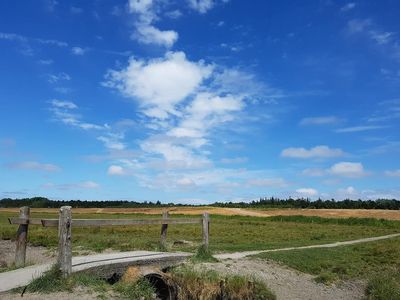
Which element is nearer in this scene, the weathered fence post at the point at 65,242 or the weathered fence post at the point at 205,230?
the weathered fence post at the point at 65,242

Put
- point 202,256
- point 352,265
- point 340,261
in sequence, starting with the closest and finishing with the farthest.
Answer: point 202,256 < point 352,265 < point 340,261

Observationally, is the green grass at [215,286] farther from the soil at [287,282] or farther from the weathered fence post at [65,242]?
the weathered fence post at [65,242]

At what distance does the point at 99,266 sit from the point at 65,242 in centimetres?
127

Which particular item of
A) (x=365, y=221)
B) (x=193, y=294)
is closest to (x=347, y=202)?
(x=365, y=221)

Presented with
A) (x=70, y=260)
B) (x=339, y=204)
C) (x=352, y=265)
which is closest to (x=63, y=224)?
(x=70, y=260)

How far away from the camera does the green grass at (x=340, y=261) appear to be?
19.4 metres

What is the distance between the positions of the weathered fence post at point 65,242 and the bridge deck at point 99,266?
34 centimetres

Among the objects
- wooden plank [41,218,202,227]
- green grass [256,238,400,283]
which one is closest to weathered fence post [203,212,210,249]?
wooden plank [41,218,202,227]

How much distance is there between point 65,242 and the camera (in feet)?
37.8

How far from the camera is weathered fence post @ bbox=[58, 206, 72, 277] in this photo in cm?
1131

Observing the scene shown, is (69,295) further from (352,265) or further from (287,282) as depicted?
(352,265)

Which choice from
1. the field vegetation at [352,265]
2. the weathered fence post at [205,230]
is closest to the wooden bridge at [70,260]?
the weathered fence post at [205,230]

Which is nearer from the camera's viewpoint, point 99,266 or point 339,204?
point 99,266

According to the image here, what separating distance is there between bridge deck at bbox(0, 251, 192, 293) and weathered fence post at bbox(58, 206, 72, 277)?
1.13 ft
